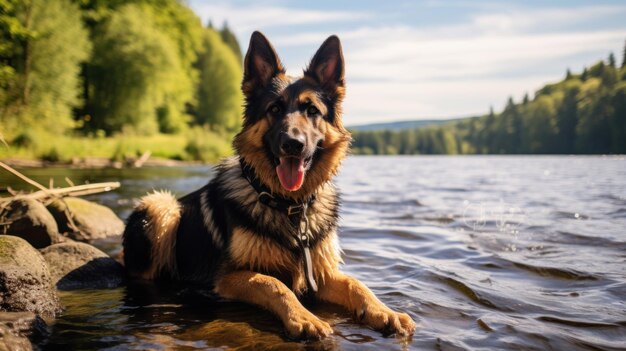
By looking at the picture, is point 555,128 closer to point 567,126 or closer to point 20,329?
point 567,126

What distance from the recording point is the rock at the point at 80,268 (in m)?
5.10

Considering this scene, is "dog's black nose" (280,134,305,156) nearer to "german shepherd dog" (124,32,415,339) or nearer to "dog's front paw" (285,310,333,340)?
"german shepherd dog" (124,32,415,339)

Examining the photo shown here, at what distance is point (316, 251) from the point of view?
15.1 feet

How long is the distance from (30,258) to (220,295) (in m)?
1.68

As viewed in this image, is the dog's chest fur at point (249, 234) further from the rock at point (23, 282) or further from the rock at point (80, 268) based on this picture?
the rock at point (23, 282)

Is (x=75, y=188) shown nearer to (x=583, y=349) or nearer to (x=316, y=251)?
(x=316, y=251)

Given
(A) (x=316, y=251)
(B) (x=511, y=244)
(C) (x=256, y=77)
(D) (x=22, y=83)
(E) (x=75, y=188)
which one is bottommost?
(B) (x=511, y=244)

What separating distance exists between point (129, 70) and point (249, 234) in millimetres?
35424

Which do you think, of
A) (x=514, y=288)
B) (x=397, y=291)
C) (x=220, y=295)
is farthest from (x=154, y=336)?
(x=514, y=288)

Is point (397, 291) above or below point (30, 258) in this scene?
below

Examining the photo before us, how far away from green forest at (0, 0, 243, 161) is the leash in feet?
25.2

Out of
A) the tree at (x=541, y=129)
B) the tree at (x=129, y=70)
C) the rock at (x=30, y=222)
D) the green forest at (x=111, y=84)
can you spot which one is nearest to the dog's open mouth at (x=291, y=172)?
the green forest at (x=111, y=84)

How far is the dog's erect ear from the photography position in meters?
4.93

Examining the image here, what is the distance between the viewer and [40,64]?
85.3ft
